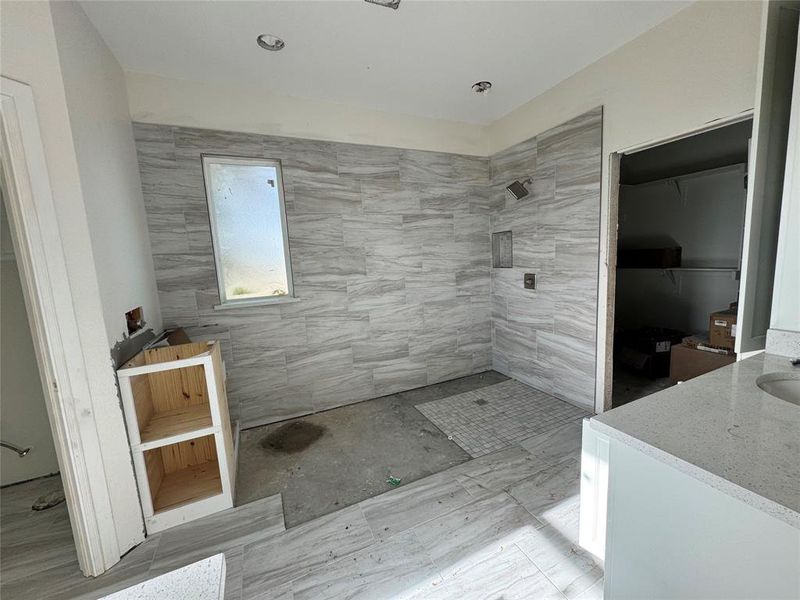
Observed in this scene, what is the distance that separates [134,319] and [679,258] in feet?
18.2

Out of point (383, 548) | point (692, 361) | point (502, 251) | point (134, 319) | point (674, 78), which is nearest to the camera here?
point (383, 548)

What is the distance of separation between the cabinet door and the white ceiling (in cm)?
84

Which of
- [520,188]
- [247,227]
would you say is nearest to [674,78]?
[520,188]

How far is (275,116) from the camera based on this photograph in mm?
2570

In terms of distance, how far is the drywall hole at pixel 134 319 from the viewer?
5.86 ft

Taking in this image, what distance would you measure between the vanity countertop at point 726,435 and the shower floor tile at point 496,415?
1.50m

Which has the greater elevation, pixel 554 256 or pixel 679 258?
pixel 554 256

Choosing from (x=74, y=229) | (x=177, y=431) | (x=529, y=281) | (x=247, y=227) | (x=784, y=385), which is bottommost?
(x=177, y=431)

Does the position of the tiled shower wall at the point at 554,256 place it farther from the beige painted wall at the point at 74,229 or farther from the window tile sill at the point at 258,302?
the beige painted wall at the point at 74,229

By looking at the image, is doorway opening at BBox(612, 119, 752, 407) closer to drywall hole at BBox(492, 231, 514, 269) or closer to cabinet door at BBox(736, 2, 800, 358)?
drywall hole at BBox(492, 231, 514, 269)

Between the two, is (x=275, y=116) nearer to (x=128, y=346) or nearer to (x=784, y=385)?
(x=128, y=346)

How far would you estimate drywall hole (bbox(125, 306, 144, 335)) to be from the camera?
1.79 metres

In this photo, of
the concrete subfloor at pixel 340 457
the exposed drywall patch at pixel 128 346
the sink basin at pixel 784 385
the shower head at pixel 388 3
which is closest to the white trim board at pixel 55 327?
the exposed drywall patch at pixel 128 346

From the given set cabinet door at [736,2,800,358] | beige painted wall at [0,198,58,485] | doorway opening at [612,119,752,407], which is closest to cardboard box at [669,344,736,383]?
doorway opening at [612,119,752,407]
